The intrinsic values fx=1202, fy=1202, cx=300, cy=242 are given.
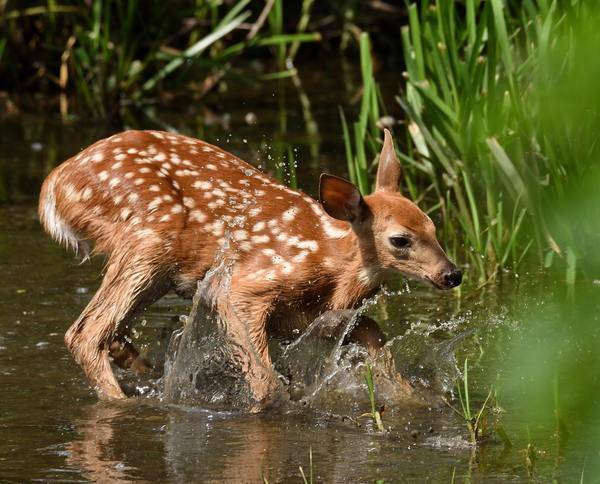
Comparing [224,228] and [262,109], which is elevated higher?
[224,228]

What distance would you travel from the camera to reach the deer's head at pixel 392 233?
15.3 ft

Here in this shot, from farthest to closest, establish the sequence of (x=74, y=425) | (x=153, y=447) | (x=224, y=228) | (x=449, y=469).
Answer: (x=224, y=228), (x=74, y=425), (x=153, y=447), (x=449, y=469)

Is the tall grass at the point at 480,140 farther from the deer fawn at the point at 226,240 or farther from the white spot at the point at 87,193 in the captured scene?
the white spot at the point at 87,193

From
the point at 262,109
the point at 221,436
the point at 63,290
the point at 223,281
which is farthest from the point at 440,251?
the point at 262,109

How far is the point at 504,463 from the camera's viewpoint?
12.3ft

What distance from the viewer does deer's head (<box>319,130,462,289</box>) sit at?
184 inches

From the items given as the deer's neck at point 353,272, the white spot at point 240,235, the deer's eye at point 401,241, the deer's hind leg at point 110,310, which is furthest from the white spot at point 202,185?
the deer's eye at point 401,241

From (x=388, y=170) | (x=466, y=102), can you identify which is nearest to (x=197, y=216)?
(x=388, y=170)

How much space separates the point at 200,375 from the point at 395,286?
5.52ft

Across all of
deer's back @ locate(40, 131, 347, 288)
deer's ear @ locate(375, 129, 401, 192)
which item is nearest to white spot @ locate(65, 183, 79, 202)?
deer's back @ locate(40, 131, 347, 288)

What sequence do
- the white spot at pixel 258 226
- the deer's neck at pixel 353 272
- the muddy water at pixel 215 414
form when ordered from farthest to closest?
1. the white spot at pixel 258 226
2. the deer's neck at pixel 353 272
3. the muddy water at pixel 215 414

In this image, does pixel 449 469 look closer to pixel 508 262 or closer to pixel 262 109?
pixel 508 262

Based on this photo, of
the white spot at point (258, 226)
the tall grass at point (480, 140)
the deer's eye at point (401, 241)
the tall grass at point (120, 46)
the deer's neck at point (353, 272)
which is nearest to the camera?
the deer's eye at point (401, 241)

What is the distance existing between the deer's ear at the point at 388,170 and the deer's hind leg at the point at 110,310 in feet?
3.28
